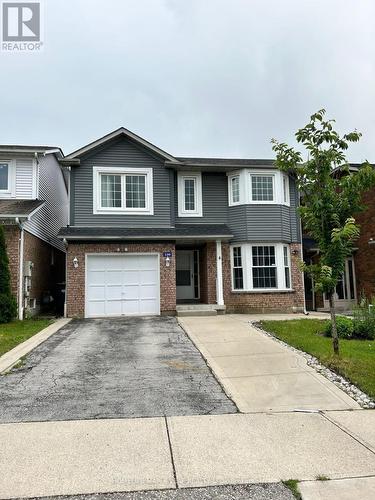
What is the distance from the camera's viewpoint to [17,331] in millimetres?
11109

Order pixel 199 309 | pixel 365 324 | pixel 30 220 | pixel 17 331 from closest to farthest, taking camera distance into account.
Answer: pixel 365 324 → pixel 17 331 → pixel 30 220 → pixel 199 309

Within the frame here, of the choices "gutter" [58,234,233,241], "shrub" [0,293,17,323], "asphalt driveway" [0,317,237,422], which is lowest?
"asphalt driveway" [0,317,237,422]

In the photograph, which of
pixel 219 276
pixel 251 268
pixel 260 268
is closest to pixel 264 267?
pixel 260 268

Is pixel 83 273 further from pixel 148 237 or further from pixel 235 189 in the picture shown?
pixel 235 189

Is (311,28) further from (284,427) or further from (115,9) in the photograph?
(284,427)

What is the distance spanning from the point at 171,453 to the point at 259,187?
1360 centimetres

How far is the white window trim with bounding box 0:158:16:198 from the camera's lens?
15227 millimetres

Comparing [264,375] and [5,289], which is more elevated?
[5,289]

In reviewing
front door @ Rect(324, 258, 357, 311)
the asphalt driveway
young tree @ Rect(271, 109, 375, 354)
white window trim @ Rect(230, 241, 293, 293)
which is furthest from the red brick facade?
young tree @ Rect(271, 109, 375, 354)

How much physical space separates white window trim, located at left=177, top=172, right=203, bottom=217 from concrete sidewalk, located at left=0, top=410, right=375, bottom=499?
12.0 meters

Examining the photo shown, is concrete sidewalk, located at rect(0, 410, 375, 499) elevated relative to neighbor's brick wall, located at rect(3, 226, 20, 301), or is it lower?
lower

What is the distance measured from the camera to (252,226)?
1587 centimetres

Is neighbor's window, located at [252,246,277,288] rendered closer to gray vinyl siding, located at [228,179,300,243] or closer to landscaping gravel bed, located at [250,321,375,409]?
gray vinyl siding, located at [228,179,300,243]

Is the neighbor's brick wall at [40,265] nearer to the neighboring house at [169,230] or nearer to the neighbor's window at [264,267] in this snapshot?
the neighboring house at [169,230]
